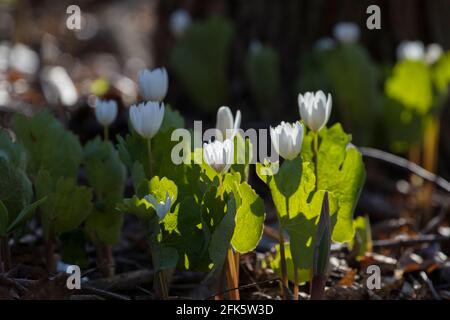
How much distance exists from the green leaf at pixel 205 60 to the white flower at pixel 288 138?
2224 mm

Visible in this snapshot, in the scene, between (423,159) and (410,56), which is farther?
(423,159)

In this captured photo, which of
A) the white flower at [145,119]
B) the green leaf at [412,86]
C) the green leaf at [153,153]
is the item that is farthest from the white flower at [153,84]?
the green leaf at [412,86]

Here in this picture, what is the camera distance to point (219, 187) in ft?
6.63

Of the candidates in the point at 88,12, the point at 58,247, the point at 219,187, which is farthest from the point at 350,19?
the point at 88,12

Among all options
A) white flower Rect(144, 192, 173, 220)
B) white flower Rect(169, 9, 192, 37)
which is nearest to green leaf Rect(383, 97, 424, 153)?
white flower Rect(169, 9, 192, 37)

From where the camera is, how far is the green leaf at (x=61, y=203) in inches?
87.0

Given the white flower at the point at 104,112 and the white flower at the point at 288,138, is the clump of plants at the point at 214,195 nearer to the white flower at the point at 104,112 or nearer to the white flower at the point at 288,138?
the white flower at the point at 288,138

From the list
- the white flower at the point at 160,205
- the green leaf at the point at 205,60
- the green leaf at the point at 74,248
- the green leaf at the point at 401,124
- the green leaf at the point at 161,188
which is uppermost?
the green leaf at the point at 205,60

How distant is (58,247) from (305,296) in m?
0.98

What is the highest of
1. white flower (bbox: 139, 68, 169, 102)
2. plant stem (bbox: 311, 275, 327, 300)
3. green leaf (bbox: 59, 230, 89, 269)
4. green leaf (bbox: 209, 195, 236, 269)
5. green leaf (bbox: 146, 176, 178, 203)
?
white flower (bbox: 139, 68, 169, 102)

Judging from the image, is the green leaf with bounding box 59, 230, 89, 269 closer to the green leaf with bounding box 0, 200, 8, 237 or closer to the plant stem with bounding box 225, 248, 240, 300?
the green leaf with bounding box 0, 200, 8, 237

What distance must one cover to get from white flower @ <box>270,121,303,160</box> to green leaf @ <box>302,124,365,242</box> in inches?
9.3

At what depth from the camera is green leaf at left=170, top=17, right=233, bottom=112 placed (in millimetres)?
4148
